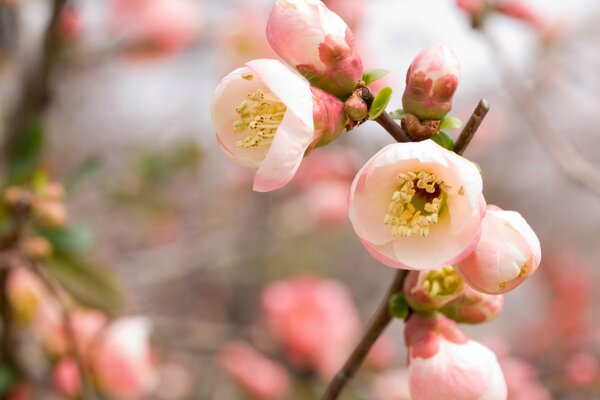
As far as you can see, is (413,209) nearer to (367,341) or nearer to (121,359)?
(367,341)

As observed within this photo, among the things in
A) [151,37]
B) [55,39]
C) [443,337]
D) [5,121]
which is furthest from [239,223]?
[443,337]

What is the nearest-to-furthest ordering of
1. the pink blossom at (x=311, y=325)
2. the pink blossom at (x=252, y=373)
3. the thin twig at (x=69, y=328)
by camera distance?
the thin twig at (x=69, y=328)
the pink blossom at (x=252, y=373)
the pink blossom at (x=311, y=325)

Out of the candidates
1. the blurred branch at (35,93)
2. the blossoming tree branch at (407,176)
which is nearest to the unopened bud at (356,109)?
the blossoming tree branch at (407,176)

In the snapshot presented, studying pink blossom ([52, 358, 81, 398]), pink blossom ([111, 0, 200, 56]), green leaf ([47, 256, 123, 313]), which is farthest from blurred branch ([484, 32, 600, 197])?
pink blossom ([111, 0, 200, 56])

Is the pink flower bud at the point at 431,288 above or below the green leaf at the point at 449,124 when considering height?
below

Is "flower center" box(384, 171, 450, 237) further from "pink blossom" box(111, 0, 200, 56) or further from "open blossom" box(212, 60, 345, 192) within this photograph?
"pink blossom" box(111, 0, 200, 56)

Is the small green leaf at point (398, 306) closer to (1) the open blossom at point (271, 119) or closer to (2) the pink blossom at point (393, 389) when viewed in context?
(1) the open blossom at point (271, 119)

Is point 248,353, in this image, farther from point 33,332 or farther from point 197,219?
point 197,219
